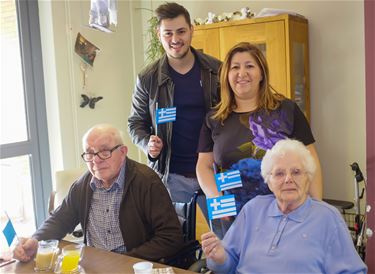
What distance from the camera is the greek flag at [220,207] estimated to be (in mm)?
1812

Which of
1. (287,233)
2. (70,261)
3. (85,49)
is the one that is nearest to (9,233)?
(70,261)

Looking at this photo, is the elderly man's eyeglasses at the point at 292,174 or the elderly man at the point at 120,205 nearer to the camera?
the elderly man's eyeglasses at the point at 292,174

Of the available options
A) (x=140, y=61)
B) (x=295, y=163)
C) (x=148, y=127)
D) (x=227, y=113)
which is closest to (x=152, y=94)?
(x=148, y=127)

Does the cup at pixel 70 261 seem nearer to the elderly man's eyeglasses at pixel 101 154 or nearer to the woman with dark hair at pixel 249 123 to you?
the elderly man's eyeglasses at pixel 101 154

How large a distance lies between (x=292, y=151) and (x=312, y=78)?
1985mm

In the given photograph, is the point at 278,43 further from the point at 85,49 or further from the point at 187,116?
the point at 85,49

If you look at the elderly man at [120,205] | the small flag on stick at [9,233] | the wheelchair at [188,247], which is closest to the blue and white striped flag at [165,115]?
the elderly man at [120,205]

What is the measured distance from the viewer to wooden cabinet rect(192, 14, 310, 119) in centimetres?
328

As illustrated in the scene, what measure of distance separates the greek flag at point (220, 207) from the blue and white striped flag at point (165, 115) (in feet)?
2.16

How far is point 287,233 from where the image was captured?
67.9 inches

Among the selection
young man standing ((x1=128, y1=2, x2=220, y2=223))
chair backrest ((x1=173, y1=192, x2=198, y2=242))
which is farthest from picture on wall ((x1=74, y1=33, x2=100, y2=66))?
chair backrest ((x1=173, y1=192, x2=198, y2=242))

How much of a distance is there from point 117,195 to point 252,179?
616 millimetres

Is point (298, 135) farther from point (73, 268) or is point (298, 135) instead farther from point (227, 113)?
point (73, 268)

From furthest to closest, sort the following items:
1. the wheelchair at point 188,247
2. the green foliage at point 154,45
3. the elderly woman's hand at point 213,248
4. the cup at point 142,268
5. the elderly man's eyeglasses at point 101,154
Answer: the green foliage at point 154,45
the elderly man's eyeglasses at point 101,154
the wheelchair at point 188,247
the elderly woman's hand at point 213,248
the cup at point 142,268
